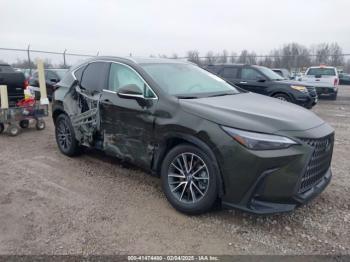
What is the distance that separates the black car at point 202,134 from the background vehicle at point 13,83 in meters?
4.48

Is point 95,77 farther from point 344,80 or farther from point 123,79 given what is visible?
point 344,80

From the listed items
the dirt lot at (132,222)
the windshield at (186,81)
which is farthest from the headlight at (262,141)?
the windshield at (186,81)

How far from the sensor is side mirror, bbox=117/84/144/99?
399 centimetres

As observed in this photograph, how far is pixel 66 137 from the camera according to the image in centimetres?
564

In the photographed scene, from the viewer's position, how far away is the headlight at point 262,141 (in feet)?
9.87

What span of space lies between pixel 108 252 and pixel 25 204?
1536 millimetres

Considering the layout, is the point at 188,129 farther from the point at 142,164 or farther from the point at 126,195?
the point at 126,195

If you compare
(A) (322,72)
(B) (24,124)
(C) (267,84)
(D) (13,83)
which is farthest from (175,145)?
(A) (322,72)

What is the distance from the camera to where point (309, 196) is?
3.21 metres

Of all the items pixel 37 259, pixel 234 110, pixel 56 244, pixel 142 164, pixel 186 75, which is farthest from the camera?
pixel 186 75

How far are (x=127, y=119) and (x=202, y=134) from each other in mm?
1250

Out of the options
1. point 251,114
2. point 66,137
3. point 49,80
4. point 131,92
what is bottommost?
point 66,137

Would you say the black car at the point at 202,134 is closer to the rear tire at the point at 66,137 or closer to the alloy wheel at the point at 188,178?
the alloy wheel at the point at 188,178

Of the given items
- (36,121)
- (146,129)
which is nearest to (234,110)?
(146,129)
